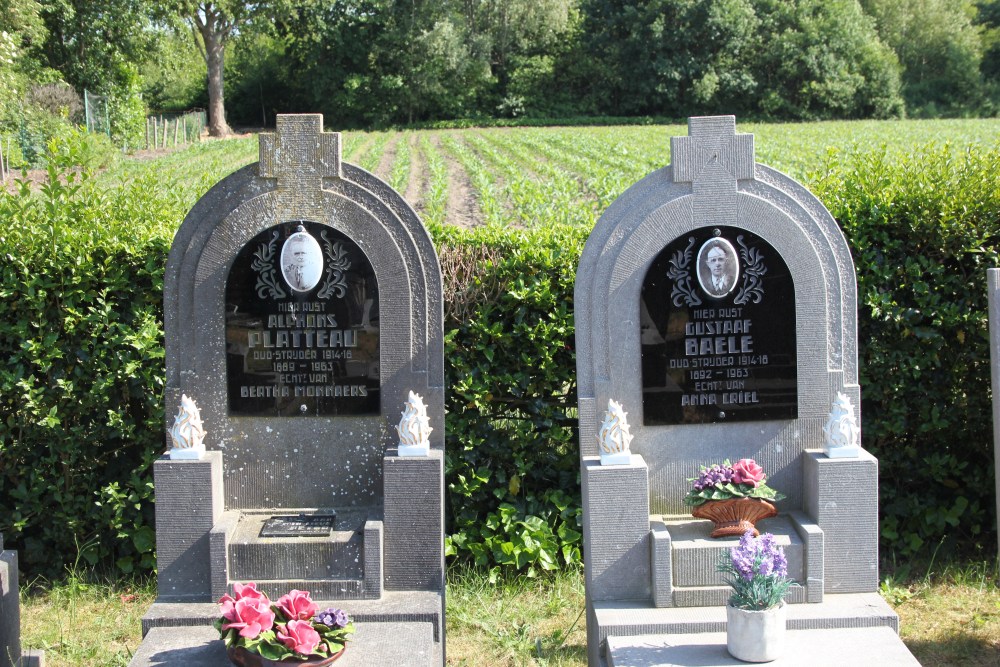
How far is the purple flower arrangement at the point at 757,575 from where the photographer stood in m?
4.32

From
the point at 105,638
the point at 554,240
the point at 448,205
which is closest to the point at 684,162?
the point at 554,240

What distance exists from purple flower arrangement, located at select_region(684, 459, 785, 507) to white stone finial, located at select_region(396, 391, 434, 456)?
1479 mm

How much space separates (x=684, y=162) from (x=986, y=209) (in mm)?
2512

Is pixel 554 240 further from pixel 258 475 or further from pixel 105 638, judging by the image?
pixel 105 638

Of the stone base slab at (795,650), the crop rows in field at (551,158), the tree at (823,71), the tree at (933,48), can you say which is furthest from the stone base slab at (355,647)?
the tree at (933,48)

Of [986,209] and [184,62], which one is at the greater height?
[184,62]

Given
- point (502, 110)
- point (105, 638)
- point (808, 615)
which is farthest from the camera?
point (502, 110)

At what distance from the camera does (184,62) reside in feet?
181

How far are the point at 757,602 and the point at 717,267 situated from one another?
6.28ft

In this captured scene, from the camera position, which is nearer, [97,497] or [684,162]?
[684,162]

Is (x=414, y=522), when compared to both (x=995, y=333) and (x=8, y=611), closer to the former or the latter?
(x=8, y=611)

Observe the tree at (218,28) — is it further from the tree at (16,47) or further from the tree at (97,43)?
the tree at (16,47)

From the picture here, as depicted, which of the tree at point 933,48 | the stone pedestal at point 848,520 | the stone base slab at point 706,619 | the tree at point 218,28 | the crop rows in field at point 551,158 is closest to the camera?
the stone base slab at point 706,619

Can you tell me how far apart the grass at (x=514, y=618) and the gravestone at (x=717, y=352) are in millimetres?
825
